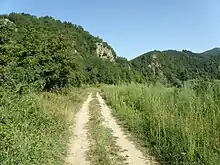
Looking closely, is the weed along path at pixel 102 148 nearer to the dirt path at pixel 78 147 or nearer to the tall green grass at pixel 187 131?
the dirt path at pixel 78 147

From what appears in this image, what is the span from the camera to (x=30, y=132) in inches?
341

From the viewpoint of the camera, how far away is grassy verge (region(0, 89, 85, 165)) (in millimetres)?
6824

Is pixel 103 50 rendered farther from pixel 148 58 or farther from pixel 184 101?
pixel 184 101

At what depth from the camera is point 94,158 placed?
28.5ft

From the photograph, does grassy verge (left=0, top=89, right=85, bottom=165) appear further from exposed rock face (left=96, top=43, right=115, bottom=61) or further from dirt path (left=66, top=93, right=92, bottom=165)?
exposed rock face (left=96, top=43, right=115, bottom=61)

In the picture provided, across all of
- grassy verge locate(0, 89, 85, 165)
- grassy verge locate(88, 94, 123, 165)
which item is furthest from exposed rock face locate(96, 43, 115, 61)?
grassy verge locate(0, 89, 85, 165)

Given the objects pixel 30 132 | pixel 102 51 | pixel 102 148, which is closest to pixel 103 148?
pixel 102 148

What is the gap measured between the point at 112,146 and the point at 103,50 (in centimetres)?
15246

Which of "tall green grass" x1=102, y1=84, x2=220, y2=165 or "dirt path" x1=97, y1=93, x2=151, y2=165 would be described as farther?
"dirt path" x1=97, y1=93, x2=151, y2=165

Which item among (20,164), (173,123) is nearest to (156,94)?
(173,123)

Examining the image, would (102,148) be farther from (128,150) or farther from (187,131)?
(187,131)

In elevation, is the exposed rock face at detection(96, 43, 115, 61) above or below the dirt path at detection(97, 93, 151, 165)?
above

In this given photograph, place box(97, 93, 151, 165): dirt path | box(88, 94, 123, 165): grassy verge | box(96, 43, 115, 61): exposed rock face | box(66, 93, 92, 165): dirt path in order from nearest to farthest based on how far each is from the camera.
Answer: box(88, 94, 123, 165): grassy verge
box(97, 93, 151, 165): dirt path
box(66, 93, 92, 165): dirt path
box(96, 43, 115, 61): exposed rock face

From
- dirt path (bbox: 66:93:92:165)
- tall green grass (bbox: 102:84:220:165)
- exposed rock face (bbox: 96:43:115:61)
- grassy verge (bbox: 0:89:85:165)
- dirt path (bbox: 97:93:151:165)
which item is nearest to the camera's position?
grassy verge (bbox: 0:89:85:165)
